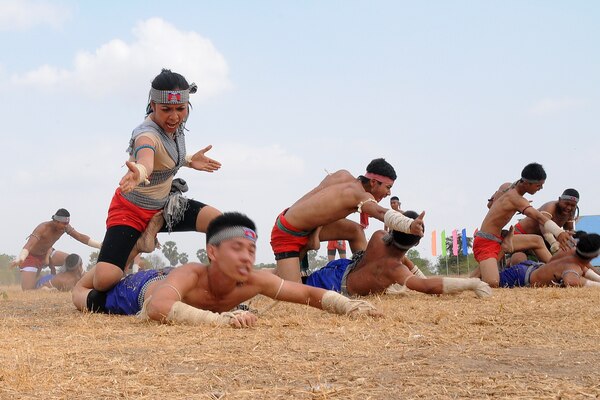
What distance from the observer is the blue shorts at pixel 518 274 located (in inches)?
324

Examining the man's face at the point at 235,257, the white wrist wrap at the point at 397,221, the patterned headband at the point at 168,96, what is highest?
the patterned headband at the point at 168,96

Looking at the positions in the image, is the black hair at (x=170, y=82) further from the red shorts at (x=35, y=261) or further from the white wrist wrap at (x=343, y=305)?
the red shorts at (x=35, y=261)

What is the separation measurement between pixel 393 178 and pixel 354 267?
2.89ft

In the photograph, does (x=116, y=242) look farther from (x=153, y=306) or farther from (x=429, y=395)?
(x=429, y=395)

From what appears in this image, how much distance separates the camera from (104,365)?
2746 millimetres

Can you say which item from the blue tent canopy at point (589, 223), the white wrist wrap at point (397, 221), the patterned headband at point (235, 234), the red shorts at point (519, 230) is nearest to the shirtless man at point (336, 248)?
the red shorts at point (519, 230)

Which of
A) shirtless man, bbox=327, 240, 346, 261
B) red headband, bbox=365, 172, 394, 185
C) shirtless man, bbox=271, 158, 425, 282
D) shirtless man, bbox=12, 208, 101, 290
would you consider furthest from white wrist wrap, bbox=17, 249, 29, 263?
red headband, bbox=365, 172, 394, 185

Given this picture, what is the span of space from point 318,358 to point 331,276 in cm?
373

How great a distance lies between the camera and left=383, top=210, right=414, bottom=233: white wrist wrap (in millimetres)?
5539

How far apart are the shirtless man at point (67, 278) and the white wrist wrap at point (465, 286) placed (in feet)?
25.6

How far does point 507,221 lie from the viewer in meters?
8.81

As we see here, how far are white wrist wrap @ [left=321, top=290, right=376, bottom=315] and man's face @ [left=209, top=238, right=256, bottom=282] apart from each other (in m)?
0.51

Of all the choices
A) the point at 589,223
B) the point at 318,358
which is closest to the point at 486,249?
the point at 318,358

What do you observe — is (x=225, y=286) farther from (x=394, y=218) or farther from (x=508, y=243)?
(x=508, y=243)
